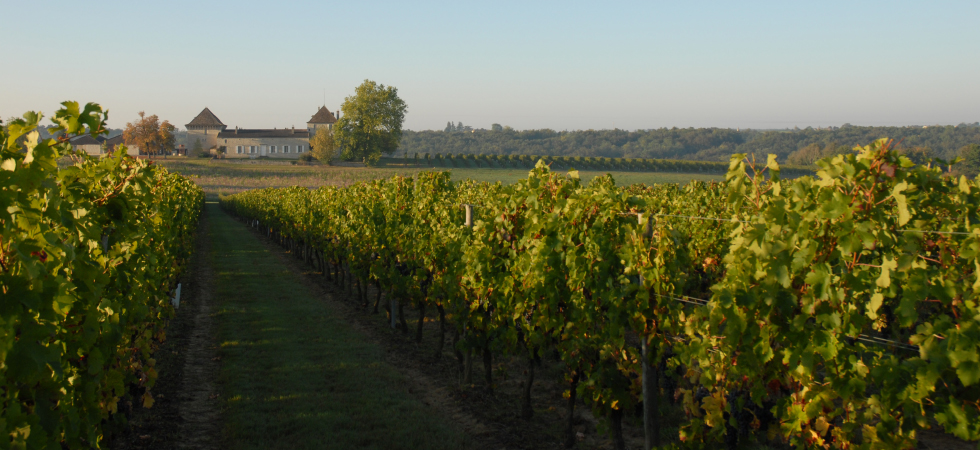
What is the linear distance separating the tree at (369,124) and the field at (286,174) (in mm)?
2291

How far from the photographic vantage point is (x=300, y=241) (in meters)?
18.8

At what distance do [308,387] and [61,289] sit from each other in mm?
4227

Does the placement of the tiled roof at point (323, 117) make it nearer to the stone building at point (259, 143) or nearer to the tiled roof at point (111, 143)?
the stone building at point (259, 143)

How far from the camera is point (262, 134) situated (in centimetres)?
8944

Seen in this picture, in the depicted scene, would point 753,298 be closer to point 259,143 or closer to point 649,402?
point 649,402

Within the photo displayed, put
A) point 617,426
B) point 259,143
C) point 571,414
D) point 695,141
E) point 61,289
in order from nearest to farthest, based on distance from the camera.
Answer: point 61,289
point 617,426
point 571,414
point 695,141
point 259,143

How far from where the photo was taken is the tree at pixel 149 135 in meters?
71.9

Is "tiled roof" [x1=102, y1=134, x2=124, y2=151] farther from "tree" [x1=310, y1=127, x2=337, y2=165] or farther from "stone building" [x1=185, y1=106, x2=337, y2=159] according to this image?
"tree" [x1=310, y1=127, x2=337, y2=165]

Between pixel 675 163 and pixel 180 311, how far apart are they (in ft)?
188

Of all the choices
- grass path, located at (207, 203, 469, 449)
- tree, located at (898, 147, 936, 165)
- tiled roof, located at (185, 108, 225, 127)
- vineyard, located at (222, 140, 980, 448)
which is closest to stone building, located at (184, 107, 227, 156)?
tiled roof, located at (185, 108, 225, 127)

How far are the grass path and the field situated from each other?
4141cm

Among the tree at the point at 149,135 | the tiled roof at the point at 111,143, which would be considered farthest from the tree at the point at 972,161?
the tree at the point at 149,135

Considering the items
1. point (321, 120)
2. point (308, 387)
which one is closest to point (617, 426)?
point (308, 387)

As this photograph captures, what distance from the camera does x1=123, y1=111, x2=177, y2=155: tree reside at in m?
71.9
